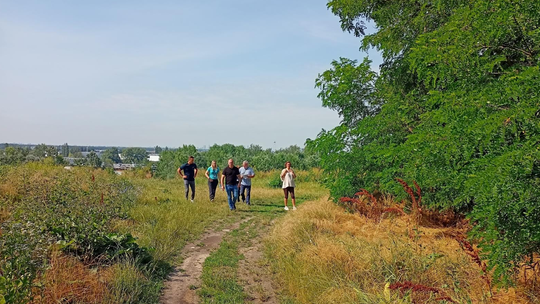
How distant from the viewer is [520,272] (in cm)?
459

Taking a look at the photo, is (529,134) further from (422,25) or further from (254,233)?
(254,233)

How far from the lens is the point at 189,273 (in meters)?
6.37

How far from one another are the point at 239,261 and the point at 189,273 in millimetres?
1123

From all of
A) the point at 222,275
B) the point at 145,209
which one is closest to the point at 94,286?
the point at 222,275

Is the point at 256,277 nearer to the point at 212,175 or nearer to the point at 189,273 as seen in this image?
the point at 189,273

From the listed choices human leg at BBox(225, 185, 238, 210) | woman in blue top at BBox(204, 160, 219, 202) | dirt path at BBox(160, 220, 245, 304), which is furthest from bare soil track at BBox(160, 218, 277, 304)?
woman in blue top at BBox(204, 160, 219, 202)

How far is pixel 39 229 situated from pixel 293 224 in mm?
4807

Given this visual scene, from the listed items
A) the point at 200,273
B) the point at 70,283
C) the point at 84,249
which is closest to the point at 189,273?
the point at 200,273

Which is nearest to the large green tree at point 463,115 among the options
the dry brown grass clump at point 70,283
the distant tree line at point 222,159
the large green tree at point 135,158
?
the dry brown grass clump at point 70,283

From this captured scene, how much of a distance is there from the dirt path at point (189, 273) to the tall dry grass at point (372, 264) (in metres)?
1.36

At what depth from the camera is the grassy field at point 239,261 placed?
13.8ft

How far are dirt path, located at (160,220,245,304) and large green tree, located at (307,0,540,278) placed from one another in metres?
3.34

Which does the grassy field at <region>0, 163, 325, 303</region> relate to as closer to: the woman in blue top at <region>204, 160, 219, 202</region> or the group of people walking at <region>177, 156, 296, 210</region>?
the group of people walking at <region>177, 156, 296, 210</region>

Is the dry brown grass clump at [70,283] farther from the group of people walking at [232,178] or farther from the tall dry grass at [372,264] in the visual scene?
the group of people walking at [232,178]
